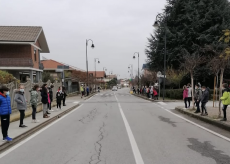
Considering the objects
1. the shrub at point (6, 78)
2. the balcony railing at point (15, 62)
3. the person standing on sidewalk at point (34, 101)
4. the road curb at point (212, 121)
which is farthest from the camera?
the balcony railing at point (15, 62)

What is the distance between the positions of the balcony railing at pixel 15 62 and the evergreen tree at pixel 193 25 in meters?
18.5

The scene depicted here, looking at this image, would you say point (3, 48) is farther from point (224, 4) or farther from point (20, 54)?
point (224, 4)

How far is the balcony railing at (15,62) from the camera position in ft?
102

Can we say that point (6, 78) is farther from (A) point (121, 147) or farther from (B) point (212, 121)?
(B) point (212, 121)

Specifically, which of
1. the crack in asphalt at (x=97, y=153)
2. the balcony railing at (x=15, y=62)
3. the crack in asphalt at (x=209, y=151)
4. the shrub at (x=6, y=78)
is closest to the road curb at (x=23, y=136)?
the crack in asphalt at (x=97, y=153)

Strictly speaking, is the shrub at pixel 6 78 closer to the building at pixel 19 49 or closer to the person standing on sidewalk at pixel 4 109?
the person standing on sidewalk at pixel 4 109

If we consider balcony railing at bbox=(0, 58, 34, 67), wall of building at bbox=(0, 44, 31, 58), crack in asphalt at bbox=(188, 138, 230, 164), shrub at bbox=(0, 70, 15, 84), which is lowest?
crack in asphalt at bbox=(188, 138, 230, 164)

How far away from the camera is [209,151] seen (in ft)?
20.3

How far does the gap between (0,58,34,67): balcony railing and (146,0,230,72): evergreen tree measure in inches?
728

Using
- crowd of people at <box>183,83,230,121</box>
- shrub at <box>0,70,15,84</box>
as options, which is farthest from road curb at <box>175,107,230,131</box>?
shrub at <box>0,70,15,84</box>

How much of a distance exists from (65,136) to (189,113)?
8611 millimetres

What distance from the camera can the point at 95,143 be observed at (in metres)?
7.08

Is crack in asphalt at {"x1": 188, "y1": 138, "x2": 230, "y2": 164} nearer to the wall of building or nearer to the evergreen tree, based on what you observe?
the evergreen tree

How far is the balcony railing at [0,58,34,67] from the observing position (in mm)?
31078
